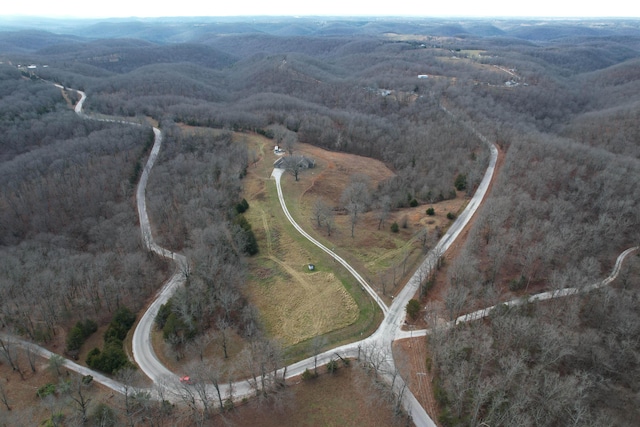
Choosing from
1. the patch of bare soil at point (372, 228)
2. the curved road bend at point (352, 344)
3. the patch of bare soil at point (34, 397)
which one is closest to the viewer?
the patch of bare soil at point (34, 397)

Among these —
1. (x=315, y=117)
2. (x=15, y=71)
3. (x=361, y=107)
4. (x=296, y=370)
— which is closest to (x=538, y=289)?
(x=296, y=370)

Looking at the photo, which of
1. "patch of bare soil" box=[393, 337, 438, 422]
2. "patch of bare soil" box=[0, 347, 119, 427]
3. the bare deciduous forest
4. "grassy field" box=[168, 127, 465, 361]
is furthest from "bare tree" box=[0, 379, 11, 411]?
"patch of bare soil" box=[393, 337, 438, 422]

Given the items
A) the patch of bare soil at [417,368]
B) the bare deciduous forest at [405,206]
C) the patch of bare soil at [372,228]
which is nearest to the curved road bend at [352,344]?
the patch of bare soil at [417,368]

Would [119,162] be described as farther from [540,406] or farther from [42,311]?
[540,406]

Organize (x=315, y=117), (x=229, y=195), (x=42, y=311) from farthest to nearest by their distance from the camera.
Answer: (x=315, y=117) → (x=229, y=195) → (x=42, y=311)

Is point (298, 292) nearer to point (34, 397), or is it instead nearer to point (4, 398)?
point (34, 397)

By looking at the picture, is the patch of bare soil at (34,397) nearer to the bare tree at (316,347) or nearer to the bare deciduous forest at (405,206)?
the bare deciduous forest at (405,206)

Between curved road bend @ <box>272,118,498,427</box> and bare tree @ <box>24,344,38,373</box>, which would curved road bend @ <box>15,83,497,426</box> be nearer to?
curved road bend @ <box>272,118,498,427</box>

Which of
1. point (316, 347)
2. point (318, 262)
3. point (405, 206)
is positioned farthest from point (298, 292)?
point (405, 206)

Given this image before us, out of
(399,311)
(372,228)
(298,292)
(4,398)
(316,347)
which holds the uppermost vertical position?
(372,228)
